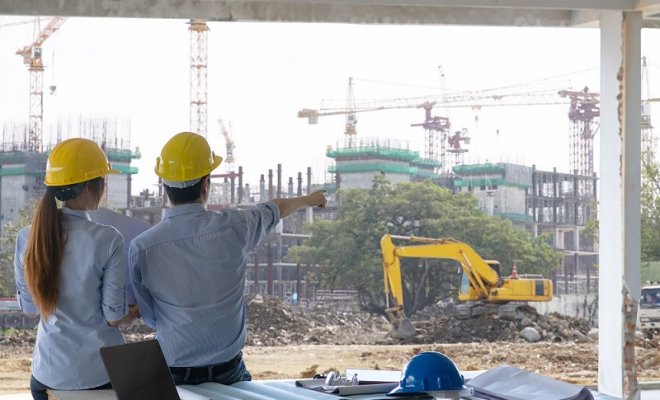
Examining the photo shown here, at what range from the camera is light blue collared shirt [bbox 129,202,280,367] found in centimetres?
268

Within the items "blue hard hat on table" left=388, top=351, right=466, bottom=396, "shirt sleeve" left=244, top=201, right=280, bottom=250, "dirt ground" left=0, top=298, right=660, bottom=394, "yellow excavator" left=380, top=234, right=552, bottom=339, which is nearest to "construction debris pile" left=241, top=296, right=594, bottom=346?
"dirt ground" left=0, top=298, right=660, bottom=394

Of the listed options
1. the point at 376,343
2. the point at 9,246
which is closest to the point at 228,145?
the point at 9,246

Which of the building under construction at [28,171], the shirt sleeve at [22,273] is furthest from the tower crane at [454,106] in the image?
the shirt sleeve at [22,273]

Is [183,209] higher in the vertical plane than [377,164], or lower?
lower

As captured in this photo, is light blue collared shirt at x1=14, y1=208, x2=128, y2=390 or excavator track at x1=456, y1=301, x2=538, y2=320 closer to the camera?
light blue collared shirt at x1=14, y1=208, x2=128, y2=390

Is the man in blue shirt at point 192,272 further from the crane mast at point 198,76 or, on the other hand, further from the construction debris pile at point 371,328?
the construction debris pile at point 371,328

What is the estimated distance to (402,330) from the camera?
14688mm

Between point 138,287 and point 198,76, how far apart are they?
10984mm

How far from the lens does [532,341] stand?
14195mm

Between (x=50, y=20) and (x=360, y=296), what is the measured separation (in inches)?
228

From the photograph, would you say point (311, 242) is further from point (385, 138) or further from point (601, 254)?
point (601, 254)

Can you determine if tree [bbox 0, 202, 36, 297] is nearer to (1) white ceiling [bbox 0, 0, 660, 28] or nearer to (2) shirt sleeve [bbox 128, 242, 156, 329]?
(1) white ceiling [bbox 0, 0, 660, 28]

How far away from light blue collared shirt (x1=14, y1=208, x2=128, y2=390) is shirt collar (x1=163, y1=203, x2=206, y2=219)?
19 centimetres

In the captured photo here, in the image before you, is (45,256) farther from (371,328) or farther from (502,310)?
(371,328)
